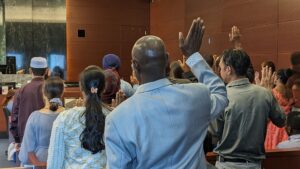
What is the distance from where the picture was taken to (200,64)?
70.7 inches

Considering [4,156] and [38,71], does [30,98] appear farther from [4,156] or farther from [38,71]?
[4,156]

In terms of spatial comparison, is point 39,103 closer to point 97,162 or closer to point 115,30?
point 97,162

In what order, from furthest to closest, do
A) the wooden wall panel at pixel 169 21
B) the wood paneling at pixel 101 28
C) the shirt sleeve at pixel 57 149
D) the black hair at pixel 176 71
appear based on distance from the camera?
1. the wood paneling at pixel 101 28
2. the wooden wall panel at pixel 169 21
3. the black hair at pixel 176 71
4. the shirt sleeve at pixel 57 149

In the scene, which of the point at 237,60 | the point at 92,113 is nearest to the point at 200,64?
the point at 237,60

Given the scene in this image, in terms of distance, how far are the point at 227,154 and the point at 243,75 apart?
0.50m

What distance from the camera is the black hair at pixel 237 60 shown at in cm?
257

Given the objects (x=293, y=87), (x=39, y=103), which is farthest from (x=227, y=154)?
(x=39, y=103)

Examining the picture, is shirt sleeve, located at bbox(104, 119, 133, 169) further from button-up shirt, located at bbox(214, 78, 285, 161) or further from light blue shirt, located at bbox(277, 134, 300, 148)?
light blue shirt, located at bbox(277, 134, 300, 148)

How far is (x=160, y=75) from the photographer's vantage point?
160 centimetres

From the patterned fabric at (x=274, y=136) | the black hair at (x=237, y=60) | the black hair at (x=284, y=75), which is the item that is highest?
the black hair at (x=237, y=60)

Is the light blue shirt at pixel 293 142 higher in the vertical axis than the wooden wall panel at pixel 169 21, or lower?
lower

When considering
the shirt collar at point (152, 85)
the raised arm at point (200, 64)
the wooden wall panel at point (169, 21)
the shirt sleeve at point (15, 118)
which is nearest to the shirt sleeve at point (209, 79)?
the raised arm at point (200, 64)

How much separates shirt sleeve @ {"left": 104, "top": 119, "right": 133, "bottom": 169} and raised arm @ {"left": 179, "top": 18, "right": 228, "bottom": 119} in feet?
1.53

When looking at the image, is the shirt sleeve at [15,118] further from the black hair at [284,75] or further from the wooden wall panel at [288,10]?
→ the wooden wall panel at [288,10]
